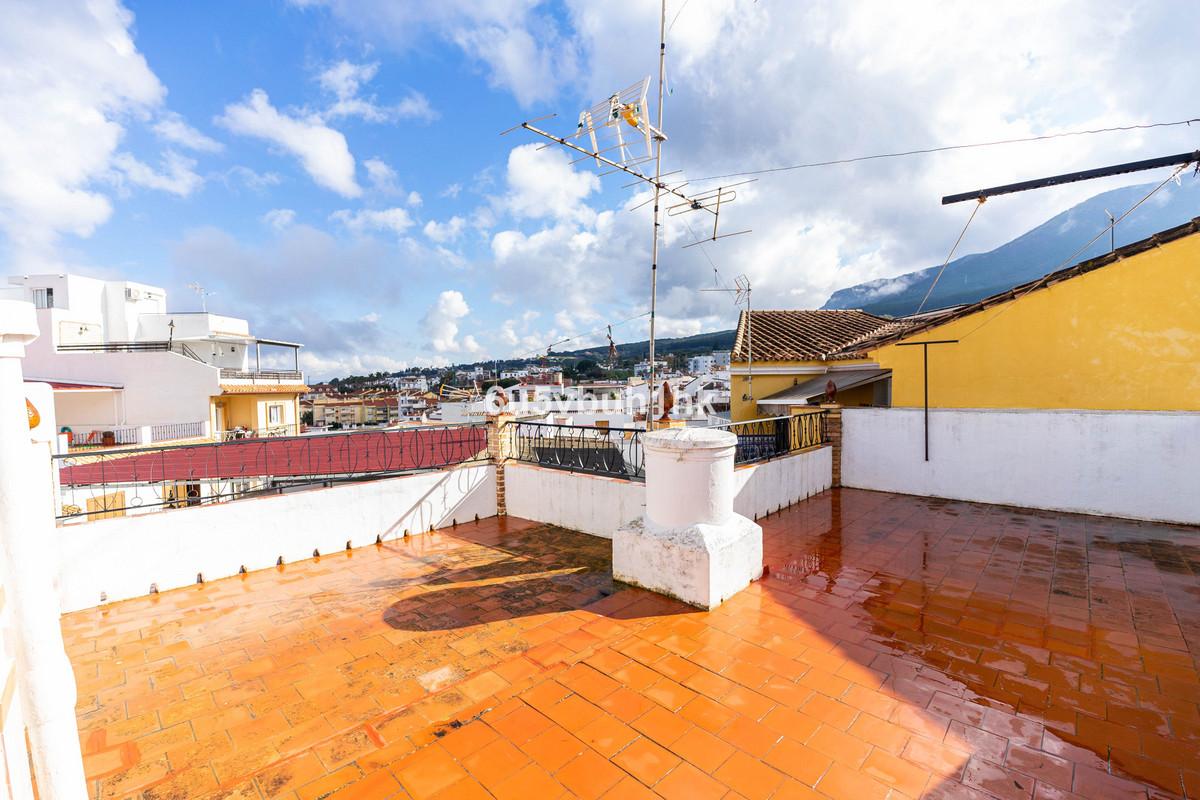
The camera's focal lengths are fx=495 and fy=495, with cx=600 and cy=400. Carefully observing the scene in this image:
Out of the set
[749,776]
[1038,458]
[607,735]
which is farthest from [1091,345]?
[607,735]

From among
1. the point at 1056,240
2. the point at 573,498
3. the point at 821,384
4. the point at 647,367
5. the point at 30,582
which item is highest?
the point at 1056,240

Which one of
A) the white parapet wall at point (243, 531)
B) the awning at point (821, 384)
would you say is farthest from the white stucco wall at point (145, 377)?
the awning at point (821, 384)

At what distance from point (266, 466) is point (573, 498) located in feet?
23.1

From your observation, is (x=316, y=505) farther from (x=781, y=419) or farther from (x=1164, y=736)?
(x=1164, y=736)

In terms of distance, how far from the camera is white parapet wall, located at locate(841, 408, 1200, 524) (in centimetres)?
686

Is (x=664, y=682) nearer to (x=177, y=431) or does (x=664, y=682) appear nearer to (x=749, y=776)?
(x=749, y=776)

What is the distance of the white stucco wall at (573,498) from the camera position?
677 cm

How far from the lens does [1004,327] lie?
877 centimetres

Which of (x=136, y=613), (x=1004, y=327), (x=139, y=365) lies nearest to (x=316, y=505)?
(x=136, y=613)

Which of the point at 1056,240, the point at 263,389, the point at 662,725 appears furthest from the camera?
the point at 1056,240

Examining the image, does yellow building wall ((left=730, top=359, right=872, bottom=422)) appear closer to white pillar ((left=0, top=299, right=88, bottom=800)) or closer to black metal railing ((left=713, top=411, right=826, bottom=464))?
black metal railing ((left=713, top=411, right=826, bottom=464))

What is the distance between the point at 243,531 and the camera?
5863 mm

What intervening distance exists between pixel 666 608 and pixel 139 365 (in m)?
30.8

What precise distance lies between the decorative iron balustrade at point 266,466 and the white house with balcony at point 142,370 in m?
9.21
